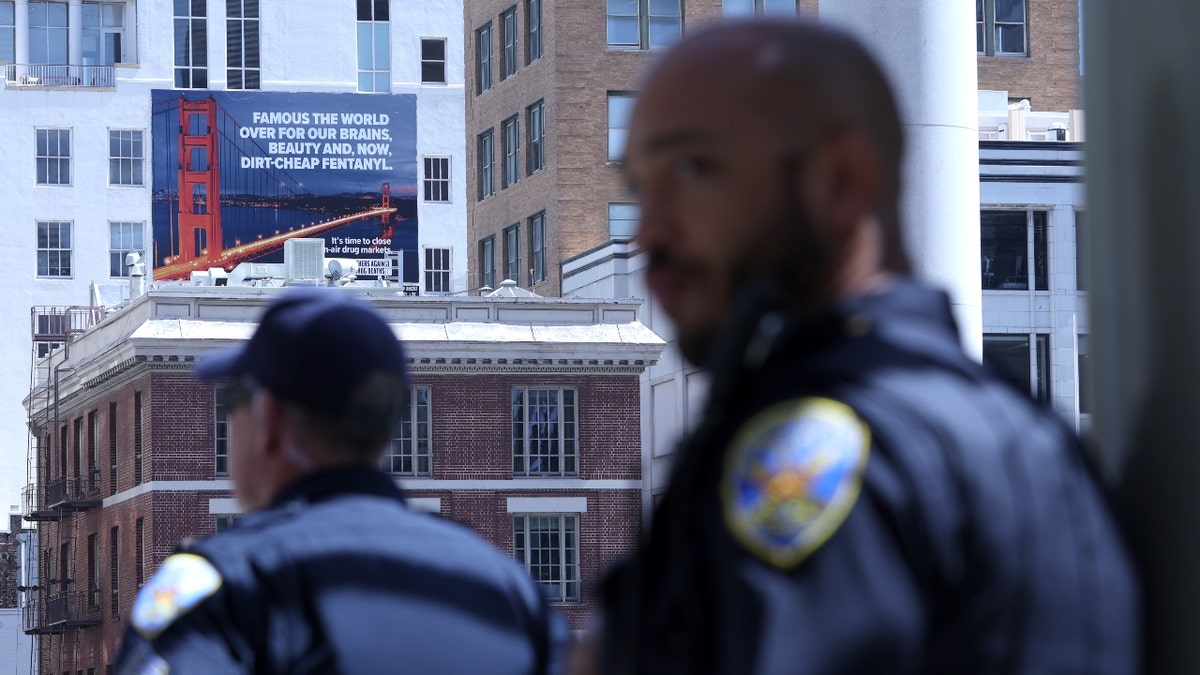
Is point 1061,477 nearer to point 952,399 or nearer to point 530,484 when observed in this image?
point 952,399

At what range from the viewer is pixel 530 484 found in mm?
57344

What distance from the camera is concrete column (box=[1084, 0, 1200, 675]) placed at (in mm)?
2328

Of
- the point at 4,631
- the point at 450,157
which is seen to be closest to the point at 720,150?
the point at 4,631

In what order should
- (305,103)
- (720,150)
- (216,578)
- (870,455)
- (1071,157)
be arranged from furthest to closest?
1. (305,103)
2. (1071,157)
3. (216,578)
4. (720,150)
5. (870,455)

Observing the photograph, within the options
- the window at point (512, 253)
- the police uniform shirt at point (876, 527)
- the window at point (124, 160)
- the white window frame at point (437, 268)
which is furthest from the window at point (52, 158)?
the police uniform shirt at point (876, 527)

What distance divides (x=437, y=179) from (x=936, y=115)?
6968cm

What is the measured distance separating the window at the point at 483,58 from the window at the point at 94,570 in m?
21.4

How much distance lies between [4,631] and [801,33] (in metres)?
73.4

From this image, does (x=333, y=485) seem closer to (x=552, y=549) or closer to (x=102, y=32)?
(x=552, y=549)

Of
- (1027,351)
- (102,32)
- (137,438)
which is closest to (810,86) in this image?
(1027,351)

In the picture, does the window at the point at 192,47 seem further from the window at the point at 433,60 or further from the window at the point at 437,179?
the window at the point at 437,179

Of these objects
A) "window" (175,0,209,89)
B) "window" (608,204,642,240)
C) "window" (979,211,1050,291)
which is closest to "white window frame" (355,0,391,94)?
"window" (175,0,209,89)

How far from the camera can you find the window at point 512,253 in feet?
235

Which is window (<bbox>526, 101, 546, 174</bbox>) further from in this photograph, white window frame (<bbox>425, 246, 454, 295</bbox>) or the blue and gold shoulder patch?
the blue and gold shoulder patch
